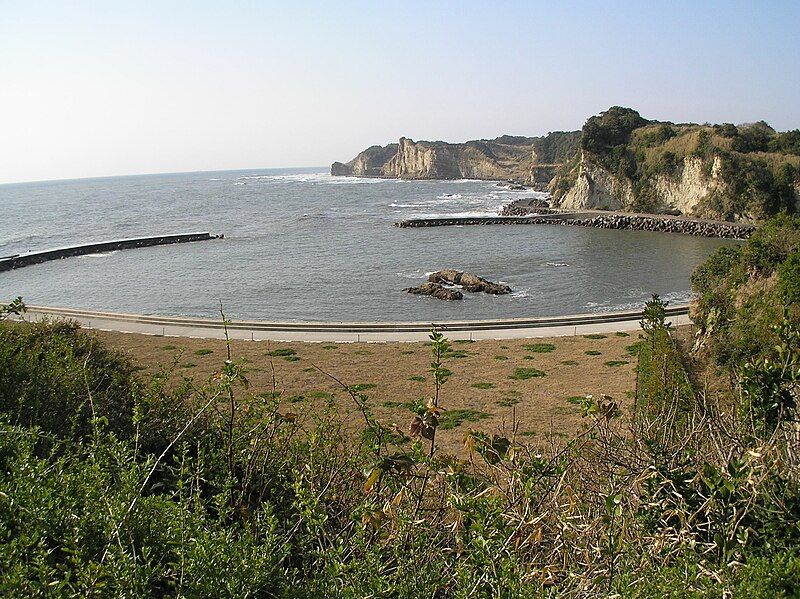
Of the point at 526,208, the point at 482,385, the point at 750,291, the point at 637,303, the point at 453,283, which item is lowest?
the point at 637,303

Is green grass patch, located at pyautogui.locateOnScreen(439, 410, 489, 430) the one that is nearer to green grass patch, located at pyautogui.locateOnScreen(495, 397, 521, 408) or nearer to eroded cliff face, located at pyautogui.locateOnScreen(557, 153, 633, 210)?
green grass patch, located at pyautogui.locateOnScreen(495, 397, 521, 408)

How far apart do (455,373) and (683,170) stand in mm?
65156

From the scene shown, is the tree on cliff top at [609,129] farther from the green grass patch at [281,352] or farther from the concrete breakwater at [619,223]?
the green grass patch at [281,352]

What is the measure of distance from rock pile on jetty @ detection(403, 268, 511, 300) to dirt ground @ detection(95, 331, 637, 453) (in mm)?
12384

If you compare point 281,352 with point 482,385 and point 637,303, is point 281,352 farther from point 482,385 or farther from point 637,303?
point 637,303

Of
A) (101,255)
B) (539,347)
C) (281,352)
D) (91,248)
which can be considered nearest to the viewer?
(281,352)

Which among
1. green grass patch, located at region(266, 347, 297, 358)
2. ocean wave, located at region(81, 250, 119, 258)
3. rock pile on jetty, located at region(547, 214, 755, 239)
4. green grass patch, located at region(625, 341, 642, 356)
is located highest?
rock pile on jetty, located at region(547, 214, 755, 239)


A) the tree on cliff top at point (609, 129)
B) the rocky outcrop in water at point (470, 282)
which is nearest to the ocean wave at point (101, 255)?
the rocky outcrop in water at point (470, 282)

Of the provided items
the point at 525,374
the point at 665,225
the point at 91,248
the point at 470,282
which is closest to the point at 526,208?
the point at 665,225

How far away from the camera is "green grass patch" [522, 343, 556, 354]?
73.6ft

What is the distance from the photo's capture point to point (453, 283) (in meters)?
39.7

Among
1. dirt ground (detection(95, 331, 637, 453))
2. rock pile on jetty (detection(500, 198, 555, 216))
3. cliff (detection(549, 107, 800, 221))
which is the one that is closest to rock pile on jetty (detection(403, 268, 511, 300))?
dirt ground (detection(95, 331, 637, 453))

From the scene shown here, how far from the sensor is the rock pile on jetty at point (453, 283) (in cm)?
3659

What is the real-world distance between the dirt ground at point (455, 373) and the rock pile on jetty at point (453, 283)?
12.4m
